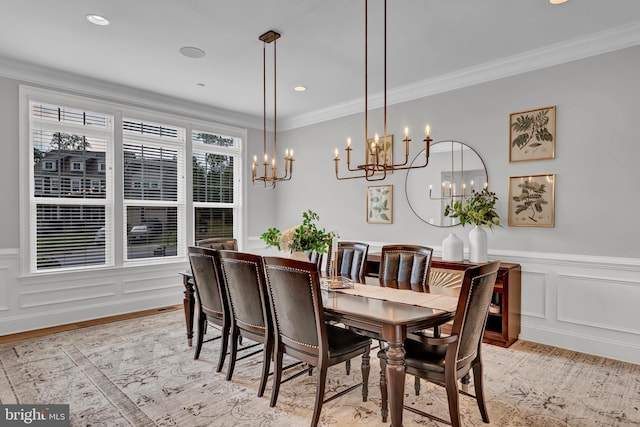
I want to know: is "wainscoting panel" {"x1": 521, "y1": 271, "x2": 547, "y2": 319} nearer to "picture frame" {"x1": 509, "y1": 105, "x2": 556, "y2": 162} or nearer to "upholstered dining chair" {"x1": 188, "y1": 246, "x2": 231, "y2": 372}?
"picture frame" {"x1": 509, "y1": 105, "x2": 556, "y2": 162}

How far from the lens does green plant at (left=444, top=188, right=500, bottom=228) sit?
3.85 metres

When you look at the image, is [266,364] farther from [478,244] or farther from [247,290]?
[478,244]

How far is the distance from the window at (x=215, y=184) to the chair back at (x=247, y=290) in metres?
2.92

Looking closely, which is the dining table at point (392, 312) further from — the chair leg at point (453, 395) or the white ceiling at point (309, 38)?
the white ceiling at point (309, 38)

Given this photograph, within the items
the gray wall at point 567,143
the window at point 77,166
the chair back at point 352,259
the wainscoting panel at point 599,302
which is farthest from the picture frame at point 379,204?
the window at point 77,166

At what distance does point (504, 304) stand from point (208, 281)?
8.90 feet

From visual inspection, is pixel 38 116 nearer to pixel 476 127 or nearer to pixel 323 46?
pixel 323 46

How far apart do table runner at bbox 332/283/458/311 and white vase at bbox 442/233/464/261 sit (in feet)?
4.42

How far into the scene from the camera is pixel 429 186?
451 centimetres

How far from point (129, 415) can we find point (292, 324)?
1.20m

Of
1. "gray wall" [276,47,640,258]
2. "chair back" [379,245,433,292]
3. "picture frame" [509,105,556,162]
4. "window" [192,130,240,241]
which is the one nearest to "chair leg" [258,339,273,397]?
"chair back" [379,245,433,292]

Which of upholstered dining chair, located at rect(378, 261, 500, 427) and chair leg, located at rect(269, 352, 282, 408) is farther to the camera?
chair leg, located at rect(269, 352, 282, 408)

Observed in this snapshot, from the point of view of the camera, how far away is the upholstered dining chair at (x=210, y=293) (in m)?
2.99

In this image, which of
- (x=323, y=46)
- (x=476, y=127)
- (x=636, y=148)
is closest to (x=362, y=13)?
(x=323, y=46)
